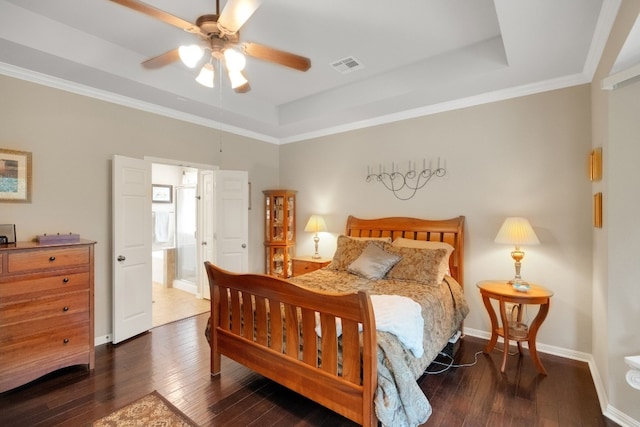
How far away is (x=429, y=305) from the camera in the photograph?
8.19ft

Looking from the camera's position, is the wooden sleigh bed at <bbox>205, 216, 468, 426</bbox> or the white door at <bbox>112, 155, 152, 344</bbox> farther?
the white door at <bbox>112, 155, 152, 344</bbox>

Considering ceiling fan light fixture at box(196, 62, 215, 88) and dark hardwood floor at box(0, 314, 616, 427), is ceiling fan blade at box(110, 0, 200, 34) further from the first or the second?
dark hardwood floor at box(0, 314, 616, 427)

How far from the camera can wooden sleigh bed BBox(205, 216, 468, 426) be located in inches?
Result: 66.9

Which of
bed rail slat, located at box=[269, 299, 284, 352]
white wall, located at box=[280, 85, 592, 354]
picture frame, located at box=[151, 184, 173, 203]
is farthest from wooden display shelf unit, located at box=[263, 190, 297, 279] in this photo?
bed rail slat, located at box=[269, 299, 284, 352]

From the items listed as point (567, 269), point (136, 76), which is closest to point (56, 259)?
point (136, 76)

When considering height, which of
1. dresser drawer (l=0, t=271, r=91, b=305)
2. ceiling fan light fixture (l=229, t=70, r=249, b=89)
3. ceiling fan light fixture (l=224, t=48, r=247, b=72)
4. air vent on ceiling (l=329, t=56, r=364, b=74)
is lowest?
dresser drawer (l=0, t=271, r=91, b=305)

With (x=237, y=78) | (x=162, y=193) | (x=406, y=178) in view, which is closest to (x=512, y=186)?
(x=406, y=178)

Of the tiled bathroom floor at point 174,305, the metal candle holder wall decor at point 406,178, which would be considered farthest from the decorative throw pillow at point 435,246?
the tiled bathroom floor at point 174,305

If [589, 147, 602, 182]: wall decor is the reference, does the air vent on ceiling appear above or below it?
above

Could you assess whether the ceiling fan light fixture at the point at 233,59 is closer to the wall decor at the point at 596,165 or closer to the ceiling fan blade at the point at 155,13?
the ceiling fan blade at the point at 155,13

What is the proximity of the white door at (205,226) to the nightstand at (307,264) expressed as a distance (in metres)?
1.35

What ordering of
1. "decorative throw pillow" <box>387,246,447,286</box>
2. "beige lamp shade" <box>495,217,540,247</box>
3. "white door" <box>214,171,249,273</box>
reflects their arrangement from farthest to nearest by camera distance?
"white door" <box>214,171,249,273</box> < "decorative throw pillow" <box>387,246,447,286</box> < "beige lamp shade" <box>495,217,540,247</box>

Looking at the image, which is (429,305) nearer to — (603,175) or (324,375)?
(324,375)

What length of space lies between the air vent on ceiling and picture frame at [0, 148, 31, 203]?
10.2 feet
